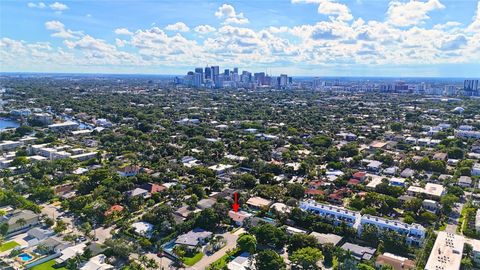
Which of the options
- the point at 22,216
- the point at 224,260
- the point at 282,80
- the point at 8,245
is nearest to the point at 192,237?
the point at 224,260

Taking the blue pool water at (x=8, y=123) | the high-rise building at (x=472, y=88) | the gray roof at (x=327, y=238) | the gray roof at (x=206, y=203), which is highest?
the high-rise building at (x=472, y=88)

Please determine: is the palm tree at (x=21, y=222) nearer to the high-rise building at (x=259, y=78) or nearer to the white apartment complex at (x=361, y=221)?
the white apartment complex at (x=361, y=221)

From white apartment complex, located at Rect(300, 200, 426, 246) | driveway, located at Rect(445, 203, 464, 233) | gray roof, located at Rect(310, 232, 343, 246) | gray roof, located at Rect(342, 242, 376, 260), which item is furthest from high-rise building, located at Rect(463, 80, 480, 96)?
gray roof, located at Rect(342, 242, 376, 260)

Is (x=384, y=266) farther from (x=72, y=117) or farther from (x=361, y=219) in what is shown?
(x=72, y=117)

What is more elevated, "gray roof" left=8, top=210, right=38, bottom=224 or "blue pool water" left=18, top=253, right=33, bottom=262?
"gray roof" left=8, top=210, right=38, bottom=224

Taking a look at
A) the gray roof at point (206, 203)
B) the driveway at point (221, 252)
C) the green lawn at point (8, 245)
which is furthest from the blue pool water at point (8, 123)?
the driveway at point (221, 252)

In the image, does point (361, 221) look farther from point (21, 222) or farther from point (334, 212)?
point (21, 222)

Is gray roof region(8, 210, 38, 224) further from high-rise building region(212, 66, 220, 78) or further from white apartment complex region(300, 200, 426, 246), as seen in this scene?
high-rise building region(212, 66, 220, 78)
